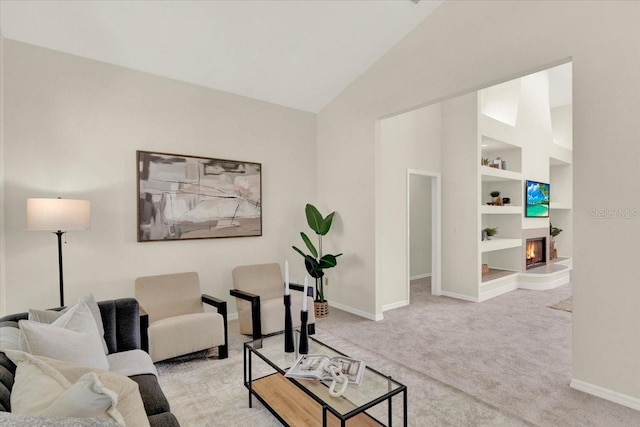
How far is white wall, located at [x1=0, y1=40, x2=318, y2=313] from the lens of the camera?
3.02 m

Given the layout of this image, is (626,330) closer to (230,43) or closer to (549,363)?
(549,363)

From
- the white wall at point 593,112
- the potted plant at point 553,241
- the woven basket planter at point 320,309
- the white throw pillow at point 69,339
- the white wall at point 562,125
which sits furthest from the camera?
the white wall at point 562,125

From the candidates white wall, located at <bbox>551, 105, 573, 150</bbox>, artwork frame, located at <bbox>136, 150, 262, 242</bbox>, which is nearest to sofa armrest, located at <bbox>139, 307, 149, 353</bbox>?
artwork frame, located at <bbox>136, 150, 262, 242</bbox>

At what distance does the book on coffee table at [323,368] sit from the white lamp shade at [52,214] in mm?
2181

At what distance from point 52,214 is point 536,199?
7.58 m

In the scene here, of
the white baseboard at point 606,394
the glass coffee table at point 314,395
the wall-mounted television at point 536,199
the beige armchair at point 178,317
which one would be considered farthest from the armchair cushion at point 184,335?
the wall-mounted television at point 536,199

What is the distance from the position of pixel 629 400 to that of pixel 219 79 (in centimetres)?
472

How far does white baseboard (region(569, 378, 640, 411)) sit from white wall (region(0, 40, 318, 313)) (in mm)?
3477

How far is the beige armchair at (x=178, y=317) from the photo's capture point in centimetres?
282

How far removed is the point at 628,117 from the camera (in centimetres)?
233

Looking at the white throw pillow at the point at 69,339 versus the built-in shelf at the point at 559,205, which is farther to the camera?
the built-in shelf at the point at 559,205

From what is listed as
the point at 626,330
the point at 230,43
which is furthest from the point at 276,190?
the point at 626,330

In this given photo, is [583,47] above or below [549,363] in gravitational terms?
above

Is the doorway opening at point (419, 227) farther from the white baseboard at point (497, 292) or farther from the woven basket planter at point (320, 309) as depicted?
the woven basket planter at point (320, 309)
